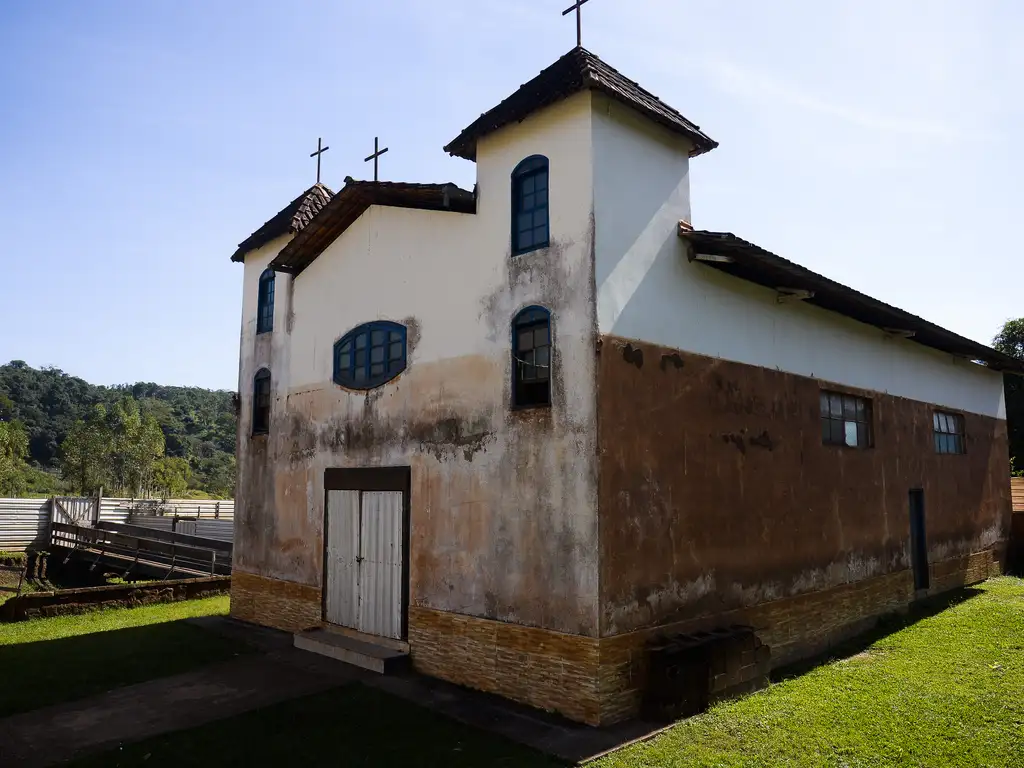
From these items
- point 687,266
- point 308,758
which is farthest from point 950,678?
point 308,758

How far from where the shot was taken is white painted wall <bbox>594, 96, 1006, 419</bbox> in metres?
8.59

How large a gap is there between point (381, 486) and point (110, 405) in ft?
280

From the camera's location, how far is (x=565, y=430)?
27.4 feet

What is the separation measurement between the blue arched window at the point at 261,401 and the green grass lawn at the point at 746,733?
6.30 metres

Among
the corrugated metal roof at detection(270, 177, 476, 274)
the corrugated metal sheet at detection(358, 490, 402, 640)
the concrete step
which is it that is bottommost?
the concrete step

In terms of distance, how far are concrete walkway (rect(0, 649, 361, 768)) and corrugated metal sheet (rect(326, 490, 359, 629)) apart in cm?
80

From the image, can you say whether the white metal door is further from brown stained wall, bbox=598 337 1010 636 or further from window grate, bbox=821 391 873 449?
window grate, bbox=821 391 873 449

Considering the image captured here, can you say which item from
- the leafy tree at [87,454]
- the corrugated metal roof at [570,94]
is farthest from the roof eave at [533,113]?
the leafy tree at [87,454]

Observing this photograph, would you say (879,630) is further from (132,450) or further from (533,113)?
(132,450)

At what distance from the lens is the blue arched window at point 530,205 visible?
9.03 meters

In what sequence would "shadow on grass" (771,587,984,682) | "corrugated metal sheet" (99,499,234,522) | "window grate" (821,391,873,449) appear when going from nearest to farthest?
"shadow on grass" (771,587,984,682), "window grate" (821,391,873,449), "corrugated metal sheet" (99,499,234,522)

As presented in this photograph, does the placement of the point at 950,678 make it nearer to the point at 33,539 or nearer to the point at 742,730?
the point at 742,730

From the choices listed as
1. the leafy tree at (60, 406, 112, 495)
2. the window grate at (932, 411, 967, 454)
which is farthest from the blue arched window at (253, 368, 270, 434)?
the leafy tree at (60, 406, 112, 495)

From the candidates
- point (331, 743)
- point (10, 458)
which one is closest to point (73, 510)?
point (10, 458)
